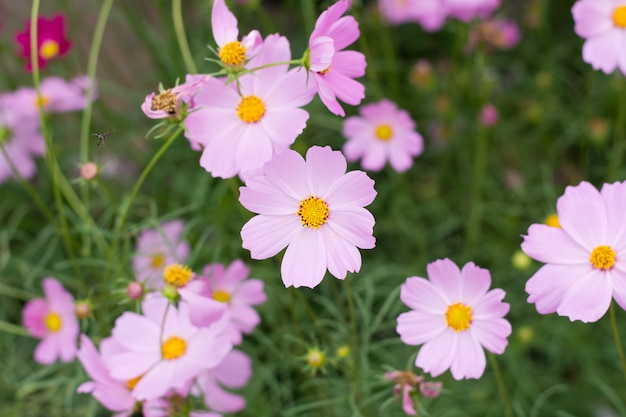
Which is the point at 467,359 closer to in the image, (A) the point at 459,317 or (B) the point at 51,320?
(A) the point at 459,317

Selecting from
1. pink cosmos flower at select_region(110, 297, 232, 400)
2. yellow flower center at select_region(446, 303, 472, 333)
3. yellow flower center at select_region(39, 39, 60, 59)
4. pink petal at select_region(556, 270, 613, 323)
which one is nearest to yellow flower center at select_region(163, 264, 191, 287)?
pink cosmos flower at select_region(110, 297, 232, 400)

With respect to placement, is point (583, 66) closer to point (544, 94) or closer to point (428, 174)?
point (544, 94)

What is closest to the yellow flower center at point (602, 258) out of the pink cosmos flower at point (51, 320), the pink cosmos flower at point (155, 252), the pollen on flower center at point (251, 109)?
the pollen on flower center at point (251, 109)

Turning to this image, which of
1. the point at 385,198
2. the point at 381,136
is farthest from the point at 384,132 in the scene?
the point at 385,198

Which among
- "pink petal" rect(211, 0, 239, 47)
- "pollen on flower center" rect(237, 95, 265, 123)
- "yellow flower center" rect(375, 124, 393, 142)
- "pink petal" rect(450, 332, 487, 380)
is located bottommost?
"pink petal" rect(450, 332, 487, 380)

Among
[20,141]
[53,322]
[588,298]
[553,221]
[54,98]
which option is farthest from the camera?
[20,141]

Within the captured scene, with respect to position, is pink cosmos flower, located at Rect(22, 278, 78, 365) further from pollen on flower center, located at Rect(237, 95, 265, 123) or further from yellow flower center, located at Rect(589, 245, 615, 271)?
yellow flower center, located at Rect(589, 245, 615, 271)

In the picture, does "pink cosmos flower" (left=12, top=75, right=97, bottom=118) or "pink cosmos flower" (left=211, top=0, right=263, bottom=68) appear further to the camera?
"pink cosmos flower" (left=12, top=75, right=97, bottom=118)
